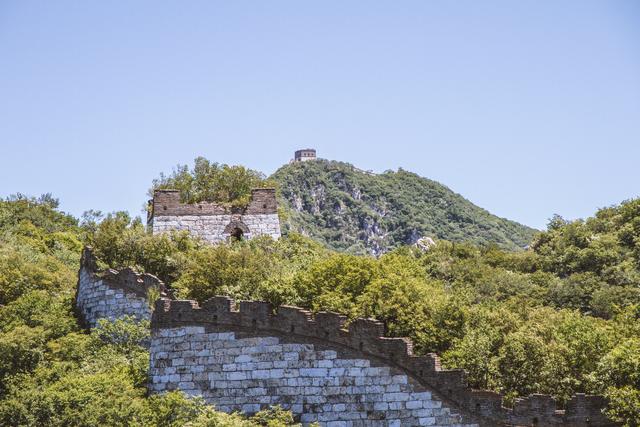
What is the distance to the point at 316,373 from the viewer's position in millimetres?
41688

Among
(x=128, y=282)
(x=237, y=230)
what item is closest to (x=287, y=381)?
(x=128, y=282)

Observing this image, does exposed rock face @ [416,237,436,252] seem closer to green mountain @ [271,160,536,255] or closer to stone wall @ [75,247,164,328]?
stone wall @ [75,247,164,328]

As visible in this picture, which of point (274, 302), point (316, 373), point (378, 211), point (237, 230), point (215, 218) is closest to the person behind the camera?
point (316, 373)

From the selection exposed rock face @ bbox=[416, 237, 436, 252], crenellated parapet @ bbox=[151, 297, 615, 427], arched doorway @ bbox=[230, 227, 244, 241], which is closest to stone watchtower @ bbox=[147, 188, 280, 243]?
arched doorway @ bbox=[230, 227, 244, 241]

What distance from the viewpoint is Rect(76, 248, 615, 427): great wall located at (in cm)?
3953

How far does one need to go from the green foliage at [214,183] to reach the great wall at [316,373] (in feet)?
79.6

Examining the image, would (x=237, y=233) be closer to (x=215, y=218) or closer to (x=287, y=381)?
(x=215, y=218)

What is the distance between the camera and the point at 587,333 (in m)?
42.8

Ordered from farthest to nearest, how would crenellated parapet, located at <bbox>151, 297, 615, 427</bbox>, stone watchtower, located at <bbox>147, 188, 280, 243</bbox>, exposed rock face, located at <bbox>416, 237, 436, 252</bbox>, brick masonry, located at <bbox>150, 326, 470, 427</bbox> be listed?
exposed rock face, located at <bbox>416, 237, 436, 252</bbox>
stone watchtower, located at <bbox>147, 188, 280, 243</bbox>
brick masonry, located at <bbox>150, 326, 470, 427</bbox>
crenellated parapet, located at <bbox>151, 297, 615, 427</bbox>

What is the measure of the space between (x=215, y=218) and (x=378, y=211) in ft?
294

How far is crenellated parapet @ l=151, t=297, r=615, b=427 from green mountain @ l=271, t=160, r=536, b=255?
313 feet

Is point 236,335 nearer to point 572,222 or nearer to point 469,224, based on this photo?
point 572,222

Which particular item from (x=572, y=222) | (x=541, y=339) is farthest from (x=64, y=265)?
(x=572, y=222)

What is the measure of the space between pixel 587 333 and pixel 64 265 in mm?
33105
